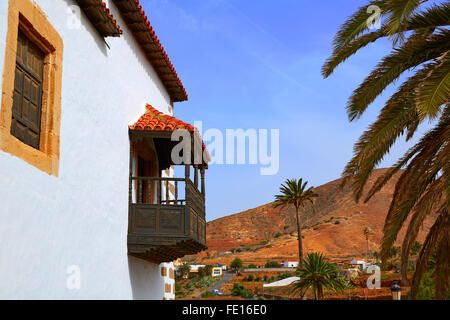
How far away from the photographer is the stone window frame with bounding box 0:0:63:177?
5406 millimetres

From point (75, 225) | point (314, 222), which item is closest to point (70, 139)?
point (75, 225)

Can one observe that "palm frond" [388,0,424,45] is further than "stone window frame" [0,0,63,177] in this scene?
Yes

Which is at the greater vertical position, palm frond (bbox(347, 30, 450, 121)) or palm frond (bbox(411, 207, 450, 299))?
palm frond (bbox(347, 30, 450, 121))

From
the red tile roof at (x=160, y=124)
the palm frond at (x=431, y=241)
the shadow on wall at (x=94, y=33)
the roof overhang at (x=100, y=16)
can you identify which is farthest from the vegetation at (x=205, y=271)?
the roof overhang at (x=100, y=16)

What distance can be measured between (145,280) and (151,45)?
17.6ft

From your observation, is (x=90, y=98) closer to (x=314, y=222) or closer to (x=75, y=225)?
(x=75, y=225)

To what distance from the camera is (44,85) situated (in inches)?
259

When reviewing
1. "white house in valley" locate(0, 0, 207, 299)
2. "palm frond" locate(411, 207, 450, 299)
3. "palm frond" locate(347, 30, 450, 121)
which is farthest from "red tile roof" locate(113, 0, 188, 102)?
"palm frond" locate(411, 207, 450, 299)

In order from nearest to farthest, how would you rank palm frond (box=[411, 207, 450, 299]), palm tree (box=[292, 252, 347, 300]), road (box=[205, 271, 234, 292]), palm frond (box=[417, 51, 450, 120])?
palm frond (box=[417, 51, 450, 120]), palm frond (box=[411, 207, 450, 299]), palm tree (box=[292, 252, 347, 300]), road (box=[205, 271, 234, 292])

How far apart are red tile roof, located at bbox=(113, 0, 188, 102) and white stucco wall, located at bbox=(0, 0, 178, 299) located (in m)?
0.24

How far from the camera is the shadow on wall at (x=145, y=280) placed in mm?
10291

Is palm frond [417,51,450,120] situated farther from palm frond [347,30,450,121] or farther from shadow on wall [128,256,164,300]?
shadow on wall [128,256,164,300]

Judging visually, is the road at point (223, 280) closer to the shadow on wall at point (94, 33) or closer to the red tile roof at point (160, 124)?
the red tile roof at point (160, 124)
